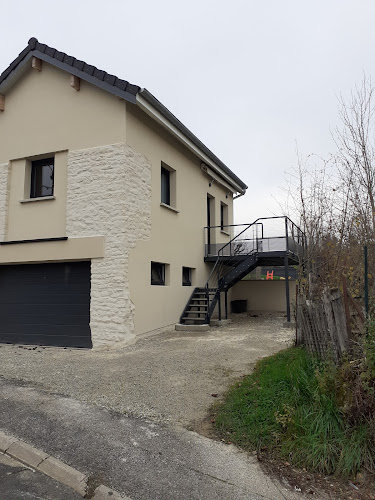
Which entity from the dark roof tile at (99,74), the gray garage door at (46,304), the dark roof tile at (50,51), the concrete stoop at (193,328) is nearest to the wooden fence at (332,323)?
the concrete stoop at (193,328)

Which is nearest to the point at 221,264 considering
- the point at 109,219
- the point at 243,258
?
the point at 243,258

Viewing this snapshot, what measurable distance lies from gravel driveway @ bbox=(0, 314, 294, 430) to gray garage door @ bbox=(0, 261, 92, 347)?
1.68ft

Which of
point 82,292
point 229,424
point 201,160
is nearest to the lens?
point 229,424

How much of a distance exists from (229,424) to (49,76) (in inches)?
400

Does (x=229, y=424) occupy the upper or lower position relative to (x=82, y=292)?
lower

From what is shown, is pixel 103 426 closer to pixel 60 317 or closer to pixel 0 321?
pixel 60 317

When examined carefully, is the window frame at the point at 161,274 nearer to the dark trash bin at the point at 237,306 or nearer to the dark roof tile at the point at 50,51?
the dark trash bin at the point at 237,306

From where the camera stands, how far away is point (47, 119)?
10.2m

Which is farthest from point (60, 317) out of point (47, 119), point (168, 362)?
point (47, 119)

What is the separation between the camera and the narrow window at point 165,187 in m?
11.8

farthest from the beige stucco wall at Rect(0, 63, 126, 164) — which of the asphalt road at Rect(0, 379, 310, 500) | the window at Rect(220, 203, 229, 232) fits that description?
the window at Rect(220, 203, 229, 232)

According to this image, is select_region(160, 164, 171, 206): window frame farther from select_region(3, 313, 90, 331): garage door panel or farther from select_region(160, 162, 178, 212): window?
select_region(3, 313, 90, 331): garage door panel

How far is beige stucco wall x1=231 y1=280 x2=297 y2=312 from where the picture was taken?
54.7ft

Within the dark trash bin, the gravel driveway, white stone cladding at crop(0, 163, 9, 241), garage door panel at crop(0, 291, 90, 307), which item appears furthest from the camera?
the dark trash bin
